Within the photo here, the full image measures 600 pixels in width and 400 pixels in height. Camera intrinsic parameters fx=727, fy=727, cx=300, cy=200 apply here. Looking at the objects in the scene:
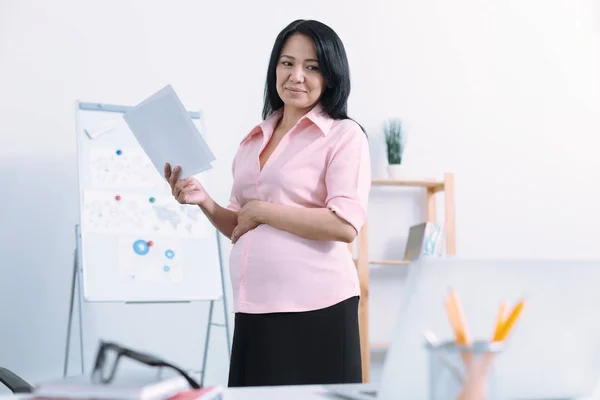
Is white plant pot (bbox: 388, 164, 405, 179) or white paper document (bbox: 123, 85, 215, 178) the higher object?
white paper document (bbox: 123, 85, 215, 178)

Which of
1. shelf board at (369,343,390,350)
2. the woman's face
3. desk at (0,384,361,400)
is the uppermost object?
the woman's face

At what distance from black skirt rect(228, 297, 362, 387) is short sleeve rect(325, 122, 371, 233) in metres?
0.22

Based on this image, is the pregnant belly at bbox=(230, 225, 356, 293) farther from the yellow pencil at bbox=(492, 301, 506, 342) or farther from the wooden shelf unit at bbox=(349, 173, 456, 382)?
the wooden shelf unit at bbox=(349, 173, 456, 382)

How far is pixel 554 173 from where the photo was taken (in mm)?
3791

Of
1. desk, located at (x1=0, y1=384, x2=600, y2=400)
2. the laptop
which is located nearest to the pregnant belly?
desk, located at (x1=0, y1=384, x2=600, y2=400)

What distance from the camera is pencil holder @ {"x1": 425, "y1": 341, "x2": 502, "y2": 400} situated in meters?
0.65

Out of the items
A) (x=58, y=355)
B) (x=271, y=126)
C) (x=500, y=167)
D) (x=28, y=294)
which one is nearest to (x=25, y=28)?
(x=28, y=294)

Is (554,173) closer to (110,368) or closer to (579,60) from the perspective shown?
(579,60)

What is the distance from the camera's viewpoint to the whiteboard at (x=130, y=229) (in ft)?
9.11

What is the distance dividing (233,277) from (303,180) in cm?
28

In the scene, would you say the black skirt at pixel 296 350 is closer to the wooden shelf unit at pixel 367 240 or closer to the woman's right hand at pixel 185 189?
the woman's right hand at pixel 185 189

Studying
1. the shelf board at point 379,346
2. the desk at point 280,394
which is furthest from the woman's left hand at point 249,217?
the shelf board at point 379,346

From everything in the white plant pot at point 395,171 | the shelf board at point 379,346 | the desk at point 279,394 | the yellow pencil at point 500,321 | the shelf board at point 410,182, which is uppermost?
the white plant pot at point 395,171

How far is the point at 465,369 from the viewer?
0.66 meters
